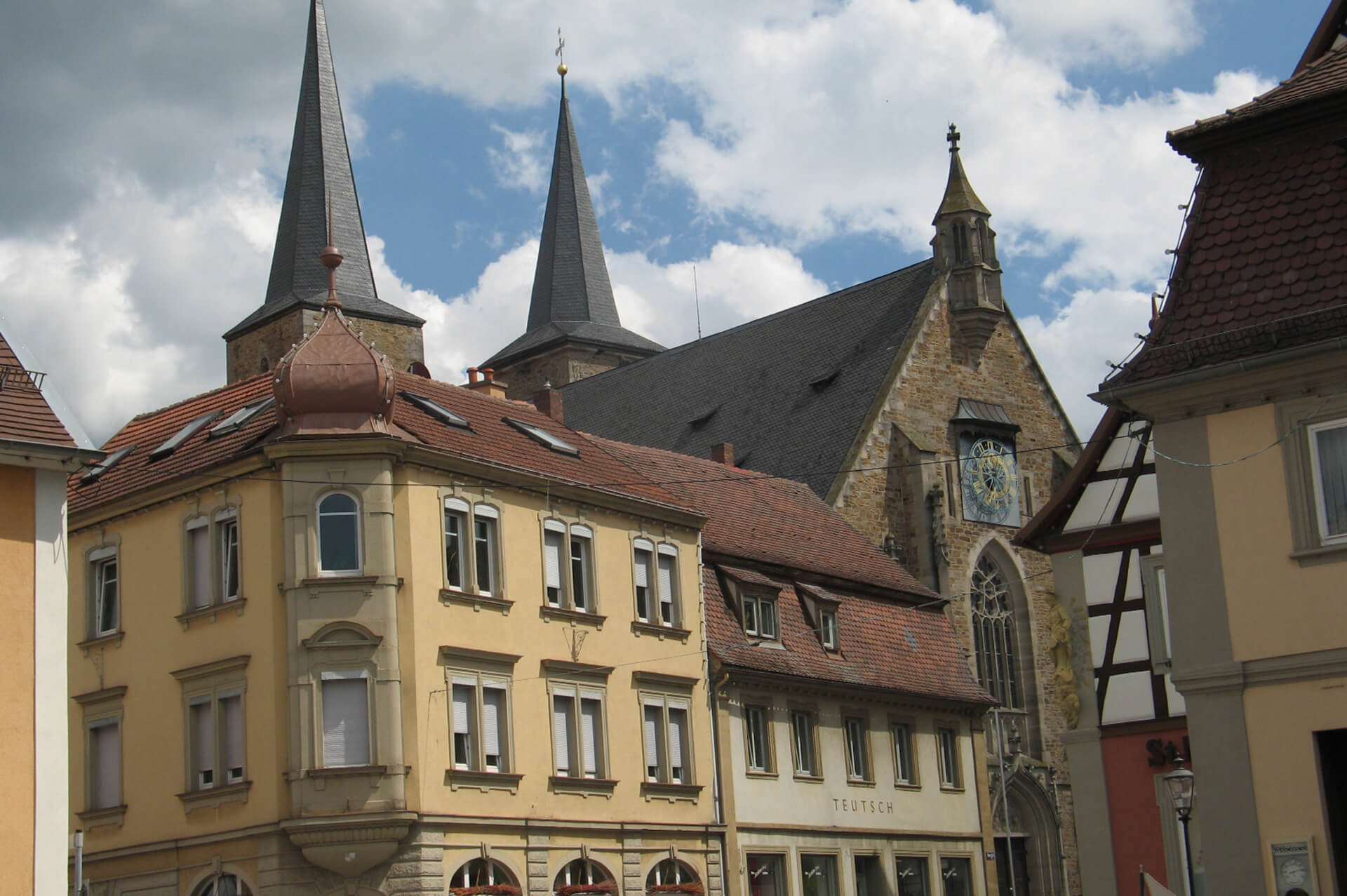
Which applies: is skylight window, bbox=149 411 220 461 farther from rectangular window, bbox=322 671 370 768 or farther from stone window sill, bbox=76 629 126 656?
rectangular window, bbox=322 671 370 768

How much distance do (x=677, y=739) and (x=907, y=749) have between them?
19.1 ft

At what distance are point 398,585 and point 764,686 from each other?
24.6 ft

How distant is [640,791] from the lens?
2806cm

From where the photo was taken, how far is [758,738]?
1203 inches

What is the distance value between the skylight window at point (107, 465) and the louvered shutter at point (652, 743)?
8386 mm

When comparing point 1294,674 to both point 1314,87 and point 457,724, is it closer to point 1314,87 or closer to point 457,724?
point 1314,87

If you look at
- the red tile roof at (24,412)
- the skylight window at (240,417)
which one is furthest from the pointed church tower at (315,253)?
the red tile roof at (24,412)

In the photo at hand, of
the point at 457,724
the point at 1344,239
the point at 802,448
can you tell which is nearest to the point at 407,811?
the point at 457,724

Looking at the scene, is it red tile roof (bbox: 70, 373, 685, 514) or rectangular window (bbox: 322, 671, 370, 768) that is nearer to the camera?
rectangular window (bbox: 322, 671, 370, 768)

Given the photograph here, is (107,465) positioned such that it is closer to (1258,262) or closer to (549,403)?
(549,403)

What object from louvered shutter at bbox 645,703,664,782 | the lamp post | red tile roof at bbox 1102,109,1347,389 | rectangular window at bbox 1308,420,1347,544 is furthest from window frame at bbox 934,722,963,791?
rectangular window at bbox 1308,420,1347,544

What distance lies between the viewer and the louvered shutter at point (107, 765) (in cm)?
2680

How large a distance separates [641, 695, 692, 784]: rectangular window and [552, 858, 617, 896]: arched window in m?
1.72

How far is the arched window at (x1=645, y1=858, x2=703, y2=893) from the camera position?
2788 centimetres
